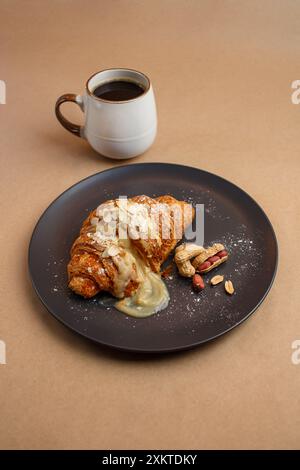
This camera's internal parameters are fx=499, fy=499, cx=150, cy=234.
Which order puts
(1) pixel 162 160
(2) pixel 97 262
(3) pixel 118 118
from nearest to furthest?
1. (2) pixel 97 262
2. (3) pixel 118 118
3. (1) pixel 162 160

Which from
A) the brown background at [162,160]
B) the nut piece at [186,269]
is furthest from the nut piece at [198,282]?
the brown background at [162,160]

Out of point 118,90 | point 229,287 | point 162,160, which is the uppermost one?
point 118,90

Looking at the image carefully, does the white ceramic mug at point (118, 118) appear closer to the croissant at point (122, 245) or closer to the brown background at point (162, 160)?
the brown background at point (162, 160)

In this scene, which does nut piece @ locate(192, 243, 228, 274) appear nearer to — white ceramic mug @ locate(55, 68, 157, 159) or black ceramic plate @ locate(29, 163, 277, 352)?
black ceramic plate @ locate(29, 163, 277, 352)

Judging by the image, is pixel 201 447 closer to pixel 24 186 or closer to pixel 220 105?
pixel 24 186

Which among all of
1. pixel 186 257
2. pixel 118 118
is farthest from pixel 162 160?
pixel 186 257

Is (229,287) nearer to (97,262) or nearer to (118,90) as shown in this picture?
(97,262)

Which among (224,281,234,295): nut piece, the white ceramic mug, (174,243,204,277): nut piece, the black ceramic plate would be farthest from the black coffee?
(224,281,234,295): nut piece
